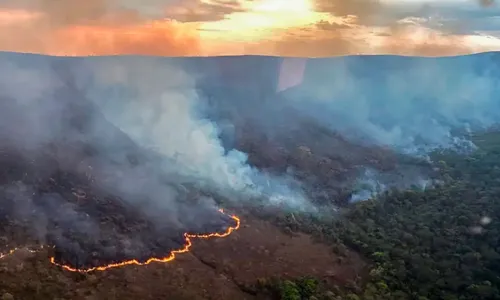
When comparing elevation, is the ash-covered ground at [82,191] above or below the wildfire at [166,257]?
above

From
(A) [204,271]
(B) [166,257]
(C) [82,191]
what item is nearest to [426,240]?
(A) [204,271]

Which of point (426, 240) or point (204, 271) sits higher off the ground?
point (204, 271)

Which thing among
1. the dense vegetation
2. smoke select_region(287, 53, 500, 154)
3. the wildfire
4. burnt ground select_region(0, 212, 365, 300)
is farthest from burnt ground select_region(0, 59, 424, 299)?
smoke select_region(287, 53, 500, 154)

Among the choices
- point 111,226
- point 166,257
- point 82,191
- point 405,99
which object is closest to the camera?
point 166,257

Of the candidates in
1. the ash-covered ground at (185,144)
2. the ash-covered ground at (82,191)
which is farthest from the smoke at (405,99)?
the ash-covered ground at (82,191)

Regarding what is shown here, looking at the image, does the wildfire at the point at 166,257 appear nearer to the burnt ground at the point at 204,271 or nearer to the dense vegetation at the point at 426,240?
the burnt ground at the point at 204,271

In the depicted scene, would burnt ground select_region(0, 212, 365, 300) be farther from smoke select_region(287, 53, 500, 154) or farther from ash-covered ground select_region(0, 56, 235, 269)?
smoke select_region(287, 53, 500, 154)

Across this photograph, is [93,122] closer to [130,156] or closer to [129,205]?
[130,156]

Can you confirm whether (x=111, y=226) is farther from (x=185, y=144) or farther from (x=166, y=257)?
(x=185, y=144)

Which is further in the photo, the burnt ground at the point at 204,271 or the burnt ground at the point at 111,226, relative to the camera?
the burnt ground at the point at 111,226
